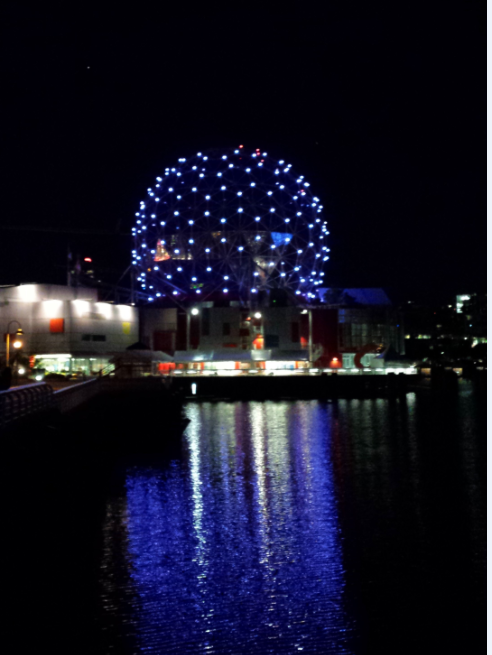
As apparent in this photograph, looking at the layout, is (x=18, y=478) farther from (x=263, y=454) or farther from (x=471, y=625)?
(x=263, y=454)

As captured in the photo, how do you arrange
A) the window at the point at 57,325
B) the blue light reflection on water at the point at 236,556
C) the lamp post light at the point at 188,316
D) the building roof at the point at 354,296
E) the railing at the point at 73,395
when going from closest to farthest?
the blue light reflection on water at the point at 236,556
the railing at the point at 73,395
the window at the point at 57,325
the lamp post light at the point at 188,316
the building roof at the point at 354,296

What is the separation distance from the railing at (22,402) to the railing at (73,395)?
58.8 inches

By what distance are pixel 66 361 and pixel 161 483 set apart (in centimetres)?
4887

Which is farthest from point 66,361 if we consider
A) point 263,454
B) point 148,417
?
point 263,454

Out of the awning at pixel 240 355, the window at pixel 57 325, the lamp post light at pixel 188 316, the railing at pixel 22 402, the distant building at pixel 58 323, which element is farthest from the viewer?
the lamp post light at pixel 188 316

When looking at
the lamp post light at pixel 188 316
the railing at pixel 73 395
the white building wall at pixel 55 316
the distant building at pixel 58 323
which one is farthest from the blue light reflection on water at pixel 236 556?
the lamp post light at pixel 188 316

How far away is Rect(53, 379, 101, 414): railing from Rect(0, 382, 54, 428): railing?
1.49 metres

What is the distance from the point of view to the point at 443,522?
14977mm

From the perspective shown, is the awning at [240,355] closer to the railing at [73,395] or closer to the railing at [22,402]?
the railing at [73,395]

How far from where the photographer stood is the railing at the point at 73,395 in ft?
84.0

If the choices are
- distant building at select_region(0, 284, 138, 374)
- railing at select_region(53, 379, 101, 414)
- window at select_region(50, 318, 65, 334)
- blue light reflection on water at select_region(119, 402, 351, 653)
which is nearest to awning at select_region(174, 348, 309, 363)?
distant building at select_region(0, 284, 138, 374)

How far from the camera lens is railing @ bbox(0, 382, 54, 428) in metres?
15.6

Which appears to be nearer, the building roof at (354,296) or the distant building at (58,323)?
the distant building at (58,323)

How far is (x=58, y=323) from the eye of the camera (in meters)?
66.9
